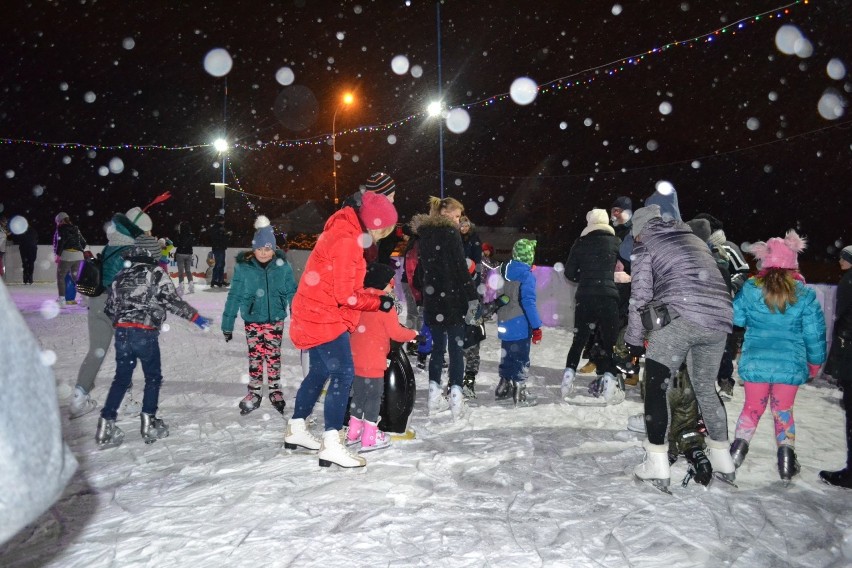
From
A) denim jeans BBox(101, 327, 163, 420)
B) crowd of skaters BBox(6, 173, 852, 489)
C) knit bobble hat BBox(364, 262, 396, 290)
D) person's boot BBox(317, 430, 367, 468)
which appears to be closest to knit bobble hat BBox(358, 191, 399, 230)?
crowd of skaters BBox(6, 173, 852, 489)

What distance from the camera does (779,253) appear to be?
381 centimetres

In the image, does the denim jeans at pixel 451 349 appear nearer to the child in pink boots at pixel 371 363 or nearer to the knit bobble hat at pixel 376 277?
the child in pink boots at pixel 371 363

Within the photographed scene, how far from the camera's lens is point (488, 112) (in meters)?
27.3

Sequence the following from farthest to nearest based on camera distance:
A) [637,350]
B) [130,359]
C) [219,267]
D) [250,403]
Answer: [219,267], [250,403], [130,359], [637,350]

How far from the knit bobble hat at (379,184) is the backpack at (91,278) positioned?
2085 mm

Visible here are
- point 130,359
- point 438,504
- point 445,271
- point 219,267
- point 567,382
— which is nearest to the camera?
point 438,504

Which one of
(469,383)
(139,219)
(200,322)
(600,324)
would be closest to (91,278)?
(139,219)

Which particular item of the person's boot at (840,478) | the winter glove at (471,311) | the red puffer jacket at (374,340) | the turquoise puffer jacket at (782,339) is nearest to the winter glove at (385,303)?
the red puffer jacket at (374,340)

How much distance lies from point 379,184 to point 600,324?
2839 mm

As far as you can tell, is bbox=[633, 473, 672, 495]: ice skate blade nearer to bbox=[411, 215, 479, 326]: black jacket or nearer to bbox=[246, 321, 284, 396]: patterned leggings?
bbox=[411, 215, 479, 326]: black jacket

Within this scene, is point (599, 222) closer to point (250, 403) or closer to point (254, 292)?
point (254, 292)

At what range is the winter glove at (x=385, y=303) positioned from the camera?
3.81 meters

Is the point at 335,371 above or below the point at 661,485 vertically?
above

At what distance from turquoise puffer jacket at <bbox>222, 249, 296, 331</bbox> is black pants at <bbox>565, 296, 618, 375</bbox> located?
2669mm
